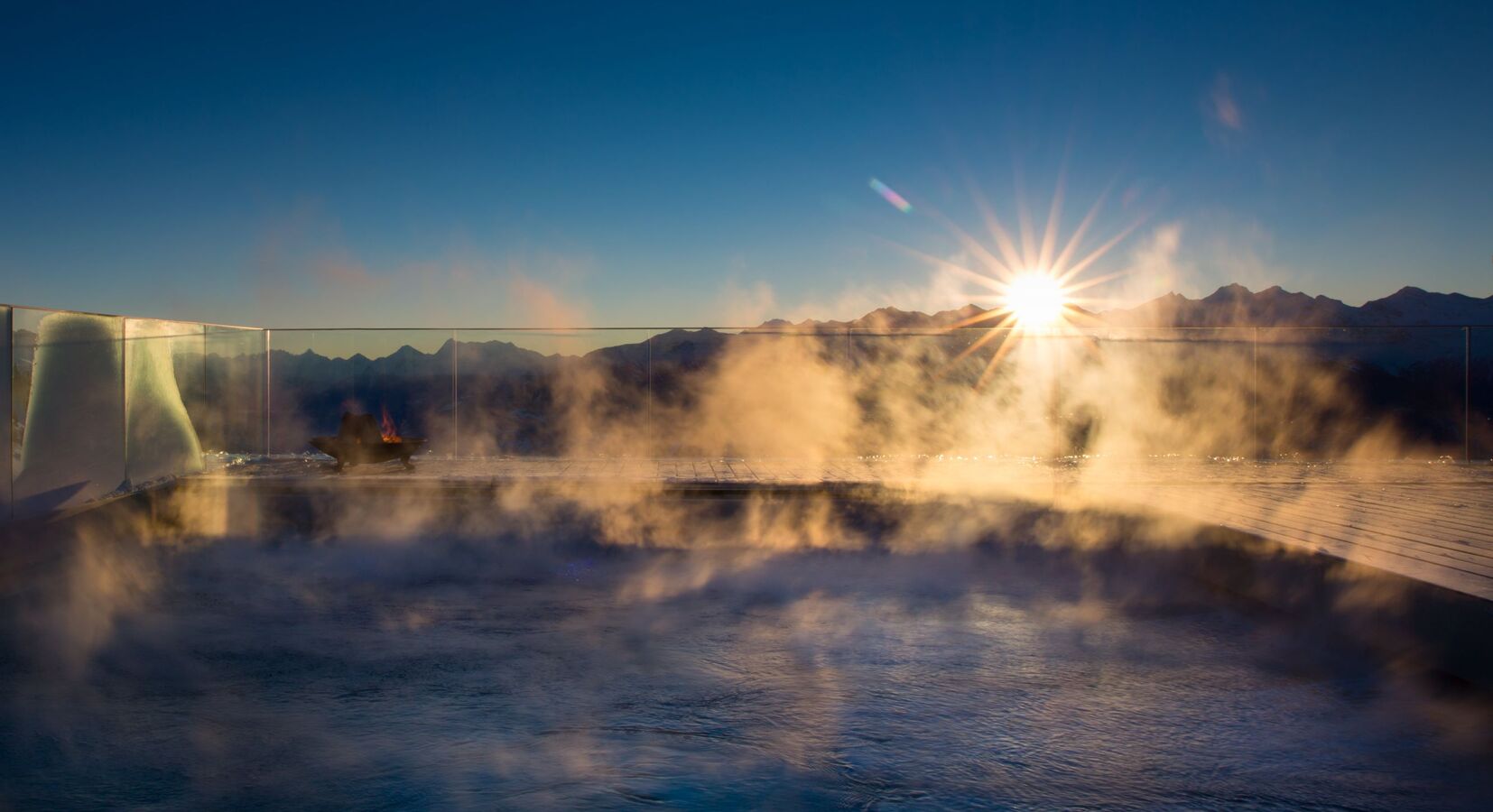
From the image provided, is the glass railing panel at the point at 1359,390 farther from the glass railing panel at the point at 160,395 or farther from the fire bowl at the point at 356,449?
the glass railing panel at the point at 160,395

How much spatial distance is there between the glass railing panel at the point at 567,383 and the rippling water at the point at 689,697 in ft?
13.0

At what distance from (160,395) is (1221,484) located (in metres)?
8.70

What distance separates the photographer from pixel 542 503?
757cm

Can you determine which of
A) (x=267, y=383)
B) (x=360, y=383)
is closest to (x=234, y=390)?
(x=267, y=383)

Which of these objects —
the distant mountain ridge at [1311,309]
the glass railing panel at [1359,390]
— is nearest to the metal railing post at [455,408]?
the glass railing panel at [1359,390]

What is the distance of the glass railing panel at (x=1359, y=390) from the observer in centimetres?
1003

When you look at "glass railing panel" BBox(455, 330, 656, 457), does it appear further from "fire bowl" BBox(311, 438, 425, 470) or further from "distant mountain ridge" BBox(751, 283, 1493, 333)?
"distant mountain ridge" BBox(751, 283, 1493, 333)

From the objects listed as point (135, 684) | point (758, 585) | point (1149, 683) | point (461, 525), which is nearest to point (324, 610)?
point (135, 684)

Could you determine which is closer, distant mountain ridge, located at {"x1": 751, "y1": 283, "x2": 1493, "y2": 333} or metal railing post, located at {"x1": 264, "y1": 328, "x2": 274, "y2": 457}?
metal railing post, located at {"x1": 264, "y1": 328, "x2": 274, "y2": 457}

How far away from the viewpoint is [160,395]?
8148mm

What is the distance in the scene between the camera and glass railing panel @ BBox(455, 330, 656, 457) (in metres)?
10.2

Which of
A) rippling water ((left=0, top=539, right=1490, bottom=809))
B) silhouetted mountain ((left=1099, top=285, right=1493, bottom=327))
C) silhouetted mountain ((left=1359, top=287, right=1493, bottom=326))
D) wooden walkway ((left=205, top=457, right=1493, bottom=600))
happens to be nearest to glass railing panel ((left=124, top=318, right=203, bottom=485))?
wooden walkway ((left=205, top=457, right=1493, bottom=600))

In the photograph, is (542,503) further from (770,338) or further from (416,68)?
(416,68)

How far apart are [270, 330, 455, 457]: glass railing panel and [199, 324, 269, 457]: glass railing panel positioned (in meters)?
0.14
